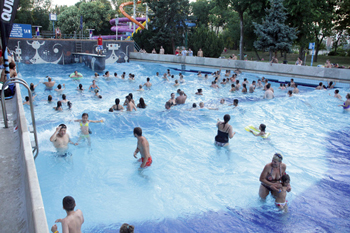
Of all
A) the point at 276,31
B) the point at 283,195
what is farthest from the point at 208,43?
the point at 283,195

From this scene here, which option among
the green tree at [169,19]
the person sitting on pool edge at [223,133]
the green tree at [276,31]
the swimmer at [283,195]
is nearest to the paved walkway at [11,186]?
the swimmer at [283,195]

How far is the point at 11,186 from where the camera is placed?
13.8 ft

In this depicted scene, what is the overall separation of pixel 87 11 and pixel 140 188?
44.6 m

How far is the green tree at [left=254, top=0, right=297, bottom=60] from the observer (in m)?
24.2

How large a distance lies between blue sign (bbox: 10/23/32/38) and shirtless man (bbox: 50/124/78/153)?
2153 cm

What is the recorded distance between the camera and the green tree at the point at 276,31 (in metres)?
24.2

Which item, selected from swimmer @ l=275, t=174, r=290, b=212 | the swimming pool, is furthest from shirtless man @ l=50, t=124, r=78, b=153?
swimmer @ l=275, t=174, r=290, b=212

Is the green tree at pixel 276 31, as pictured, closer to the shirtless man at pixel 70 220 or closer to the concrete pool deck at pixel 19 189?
the concrete pool deck at pixel 19 189

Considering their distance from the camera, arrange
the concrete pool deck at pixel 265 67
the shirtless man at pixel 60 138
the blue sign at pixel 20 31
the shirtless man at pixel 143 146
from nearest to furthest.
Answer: the shirtless man at pixel 143 146, the shirtless man at pixel 60 138, the concrete pool deck at pixel 265 67, the blue sign at pixel 20 31

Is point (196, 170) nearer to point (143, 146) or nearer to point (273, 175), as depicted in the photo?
point (143, 146)

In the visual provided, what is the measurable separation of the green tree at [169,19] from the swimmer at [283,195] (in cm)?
2949

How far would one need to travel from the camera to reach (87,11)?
4503cm

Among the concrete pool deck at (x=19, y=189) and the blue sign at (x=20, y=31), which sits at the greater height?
the blue sign at (x=20, y=31)

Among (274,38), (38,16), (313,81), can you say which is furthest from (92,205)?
(38,16)
